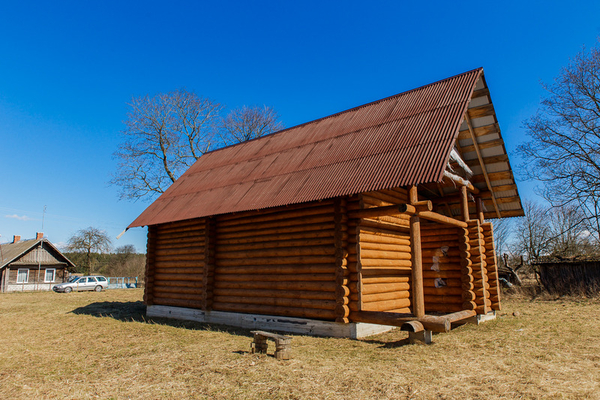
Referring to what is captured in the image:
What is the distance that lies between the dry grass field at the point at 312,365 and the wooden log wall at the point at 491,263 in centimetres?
90

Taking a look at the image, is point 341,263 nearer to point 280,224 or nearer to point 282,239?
point 282,239

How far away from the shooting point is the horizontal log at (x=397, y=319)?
25.6 feet

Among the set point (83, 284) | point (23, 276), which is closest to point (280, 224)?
point (83, 284)

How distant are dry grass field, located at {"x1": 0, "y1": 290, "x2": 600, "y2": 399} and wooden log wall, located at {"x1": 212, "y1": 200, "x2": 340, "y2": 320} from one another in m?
1.07

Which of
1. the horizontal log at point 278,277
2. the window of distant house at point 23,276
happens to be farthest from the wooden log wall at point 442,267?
the window of distant house at point 23,276

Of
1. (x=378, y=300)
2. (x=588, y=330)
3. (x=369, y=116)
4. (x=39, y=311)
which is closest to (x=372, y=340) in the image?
(x=378, y=300)

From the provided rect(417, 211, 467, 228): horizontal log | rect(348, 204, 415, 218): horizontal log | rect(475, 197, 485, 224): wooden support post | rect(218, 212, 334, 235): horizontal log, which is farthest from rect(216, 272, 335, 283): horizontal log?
rect(475, 197, 485, 224): wooden support post

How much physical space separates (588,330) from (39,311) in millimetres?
19756

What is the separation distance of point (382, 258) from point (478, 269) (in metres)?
2.90

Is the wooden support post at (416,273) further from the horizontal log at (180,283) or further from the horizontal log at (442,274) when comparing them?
the horizontal log at (180,283)

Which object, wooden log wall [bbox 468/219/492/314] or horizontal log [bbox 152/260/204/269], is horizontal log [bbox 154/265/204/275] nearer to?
horizontal log [bbox 152/260/204/269]

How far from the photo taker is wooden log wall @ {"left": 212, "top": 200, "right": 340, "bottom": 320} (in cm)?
985

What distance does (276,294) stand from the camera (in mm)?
10984

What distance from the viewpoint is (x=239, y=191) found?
12820 mm
